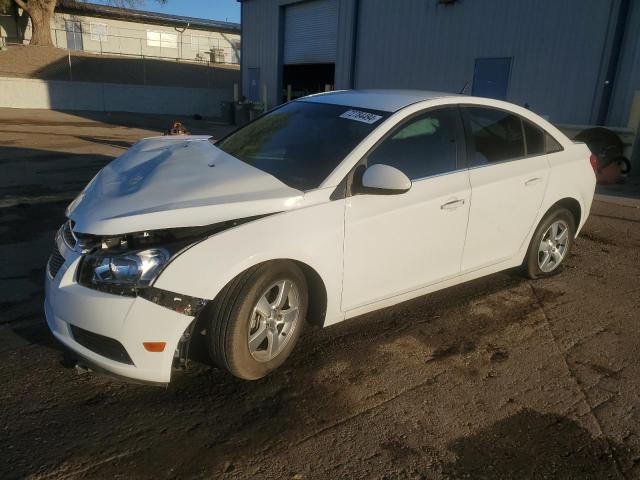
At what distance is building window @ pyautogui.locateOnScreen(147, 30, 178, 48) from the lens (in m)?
40.4

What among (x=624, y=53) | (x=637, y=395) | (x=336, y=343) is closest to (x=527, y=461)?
(x=637, y=395)

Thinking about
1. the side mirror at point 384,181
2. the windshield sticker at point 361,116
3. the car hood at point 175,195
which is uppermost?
the windshield sticker at point 361,116

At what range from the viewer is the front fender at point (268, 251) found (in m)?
2.53

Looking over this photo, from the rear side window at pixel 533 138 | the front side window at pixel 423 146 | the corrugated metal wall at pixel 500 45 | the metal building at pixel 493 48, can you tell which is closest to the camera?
the front side window at pixel 423 146

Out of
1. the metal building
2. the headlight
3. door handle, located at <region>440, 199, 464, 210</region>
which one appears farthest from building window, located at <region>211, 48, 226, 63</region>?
the headlight

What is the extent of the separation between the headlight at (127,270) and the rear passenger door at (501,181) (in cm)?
225

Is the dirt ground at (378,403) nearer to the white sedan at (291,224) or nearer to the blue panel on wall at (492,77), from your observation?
the white sedan at (291,224)

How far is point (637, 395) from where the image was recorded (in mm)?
3070

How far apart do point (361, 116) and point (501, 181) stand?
1.21 m

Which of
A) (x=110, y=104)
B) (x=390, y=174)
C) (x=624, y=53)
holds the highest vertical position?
(x=624, y=53)

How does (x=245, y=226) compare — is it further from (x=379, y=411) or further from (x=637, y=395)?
(x=637, y=395)

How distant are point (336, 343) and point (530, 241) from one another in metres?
2.02

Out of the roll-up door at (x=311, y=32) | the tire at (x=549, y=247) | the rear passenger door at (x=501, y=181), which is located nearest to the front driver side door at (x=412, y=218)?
the rear passenger door at (x=501, y=181)

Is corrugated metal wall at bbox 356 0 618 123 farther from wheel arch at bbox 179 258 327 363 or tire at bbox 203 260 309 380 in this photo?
tire at bbox 203 260 309 380
